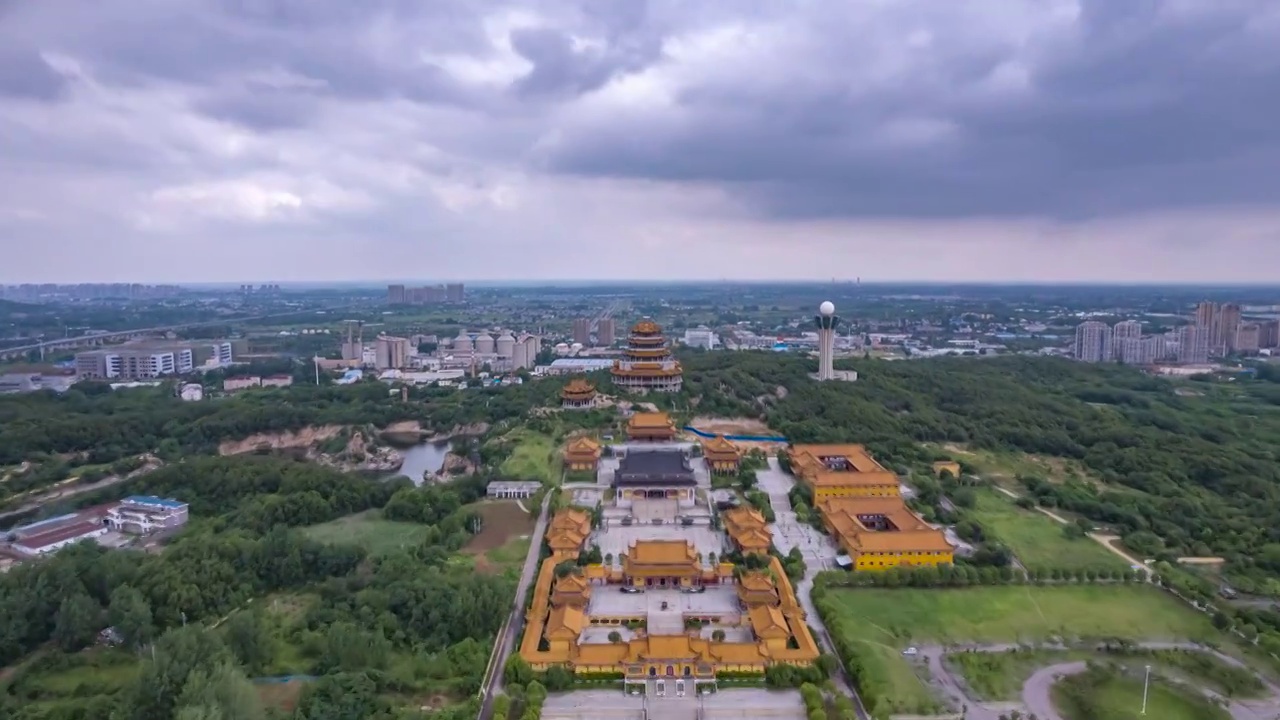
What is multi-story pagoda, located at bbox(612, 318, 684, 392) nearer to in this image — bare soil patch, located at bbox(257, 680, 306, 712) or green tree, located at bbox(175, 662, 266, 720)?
bare soil patch, located at bbox(257, 680, 306, 712)

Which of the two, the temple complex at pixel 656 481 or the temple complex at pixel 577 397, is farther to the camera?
the temple complex at pixel 577 397

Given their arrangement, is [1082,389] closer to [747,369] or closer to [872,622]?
[747,369]

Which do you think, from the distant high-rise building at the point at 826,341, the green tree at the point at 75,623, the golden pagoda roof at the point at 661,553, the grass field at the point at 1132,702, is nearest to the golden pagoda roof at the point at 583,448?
the golden pagoda roof at the point at 661,553

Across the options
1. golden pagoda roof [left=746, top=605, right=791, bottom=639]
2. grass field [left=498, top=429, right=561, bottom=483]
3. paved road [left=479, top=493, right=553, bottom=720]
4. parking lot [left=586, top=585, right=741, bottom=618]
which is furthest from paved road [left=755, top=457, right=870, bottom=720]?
grass field [left=498, top=429, right=561, bottom=483]

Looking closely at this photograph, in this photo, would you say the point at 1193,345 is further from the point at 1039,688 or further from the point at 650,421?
the point at 1039,688

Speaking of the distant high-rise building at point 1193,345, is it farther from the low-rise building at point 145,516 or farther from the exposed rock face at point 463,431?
the low-rise building at point 145,516

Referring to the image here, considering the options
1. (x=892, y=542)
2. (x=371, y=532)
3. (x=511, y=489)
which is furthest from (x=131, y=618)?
(x=892, y=542)

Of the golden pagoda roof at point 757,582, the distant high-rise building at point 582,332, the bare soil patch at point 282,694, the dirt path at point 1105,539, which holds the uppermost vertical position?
the distant high-rise building at point 582,332
